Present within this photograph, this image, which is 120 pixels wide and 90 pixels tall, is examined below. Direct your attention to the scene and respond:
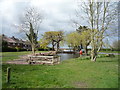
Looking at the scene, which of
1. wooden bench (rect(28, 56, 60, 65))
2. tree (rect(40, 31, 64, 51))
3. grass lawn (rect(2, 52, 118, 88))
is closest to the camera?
grass lawn (rect(2, 52, 118, 88))

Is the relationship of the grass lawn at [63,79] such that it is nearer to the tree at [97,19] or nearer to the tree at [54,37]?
the tree at [97,19]

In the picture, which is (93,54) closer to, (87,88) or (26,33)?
(87,88)

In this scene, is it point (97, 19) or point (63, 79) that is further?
point (97, 19)

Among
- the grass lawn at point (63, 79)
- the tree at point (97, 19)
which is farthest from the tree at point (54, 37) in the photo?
the grass lawn at point (63, 79)

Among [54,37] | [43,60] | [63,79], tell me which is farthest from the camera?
[54,37]

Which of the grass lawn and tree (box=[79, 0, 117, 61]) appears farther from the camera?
tree (box=[79, 0, 117, 61])

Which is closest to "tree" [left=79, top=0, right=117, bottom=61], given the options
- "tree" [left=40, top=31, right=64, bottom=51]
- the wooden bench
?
the wooden bench

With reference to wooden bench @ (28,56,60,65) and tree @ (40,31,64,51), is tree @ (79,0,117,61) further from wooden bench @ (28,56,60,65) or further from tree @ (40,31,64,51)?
tree @ (40,31,64,51)

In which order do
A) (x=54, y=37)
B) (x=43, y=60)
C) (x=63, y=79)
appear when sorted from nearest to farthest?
1. (x=63, y=79)
2. (x=43, y=60)
3. (x=54, y=37)

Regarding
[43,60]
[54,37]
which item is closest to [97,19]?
[43,60]

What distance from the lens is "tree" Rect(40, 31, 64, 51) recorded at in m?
48.7

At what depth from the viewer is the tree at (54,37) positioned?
4872 centimetres

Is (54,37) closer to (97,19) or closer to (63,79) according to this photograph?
(97,19)

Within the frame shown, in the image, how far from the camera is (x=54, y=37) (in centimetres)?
4972
